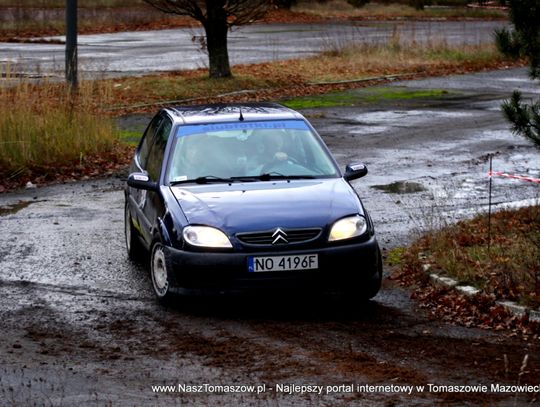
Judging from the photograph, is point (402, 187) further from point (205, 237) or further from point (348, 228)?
point (205, 237)

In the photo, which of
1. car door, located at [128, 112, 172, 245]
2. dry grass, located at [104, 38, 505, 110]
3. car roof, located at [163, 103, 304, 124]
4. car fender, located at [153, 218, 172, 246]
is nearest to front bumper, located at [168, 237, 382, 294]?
car fender, located at [153, 218, 172, 246]

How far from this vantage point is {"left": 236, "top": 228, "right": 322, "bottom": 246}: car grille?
391 inches

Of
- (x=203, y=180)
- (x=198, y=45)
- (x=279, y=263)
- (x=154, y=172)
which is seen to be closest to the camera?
(x=279, y=263)

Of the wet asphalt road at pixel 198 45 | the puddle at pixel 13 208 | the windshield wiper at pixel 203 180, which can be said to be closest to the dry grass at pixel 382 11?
the wet asphalt road at pixel 198 45

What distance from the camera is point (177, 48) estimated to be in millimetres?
41062

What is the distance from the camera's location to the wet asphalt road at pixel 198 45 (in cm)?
3334

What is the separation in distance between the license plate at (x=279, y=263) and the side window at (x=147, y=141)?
297cm

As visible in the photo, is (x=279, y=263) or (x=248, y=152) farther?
(x=248, y=152)

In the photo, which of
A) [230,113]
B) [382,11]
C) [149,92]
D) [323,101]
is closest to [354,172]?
[230,113]

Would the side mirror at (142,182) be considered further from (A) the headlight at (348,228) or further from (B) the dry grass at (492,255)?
(B) the dry grass at (492,255)

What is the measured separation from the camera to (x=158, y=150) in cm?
1201

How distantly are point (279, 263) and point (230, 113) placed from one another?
Result: 2.59 m

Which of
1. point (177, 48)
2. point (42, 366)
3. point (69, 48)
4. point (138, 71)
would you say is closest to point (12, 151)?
point (69, 48)

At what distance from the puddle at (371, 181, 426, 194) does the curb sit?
208 inches
